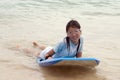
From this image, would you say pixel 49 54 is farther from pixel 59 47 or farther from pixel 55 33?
pixel 55 33

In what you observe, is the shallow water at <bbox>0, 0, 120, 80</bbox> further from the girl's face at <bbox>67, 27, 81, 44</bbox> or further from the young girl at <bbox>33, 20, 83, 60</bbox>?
the girl's face at <bbox>67, 27, 81, 44</bbox>

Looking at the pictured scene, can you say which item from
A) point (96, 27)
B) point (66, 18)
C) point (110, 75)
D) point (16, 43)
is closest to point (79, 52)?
point (110, 75)

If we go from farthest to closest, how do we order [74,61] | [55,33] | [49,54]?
[55,33], [49,54], [74,61]

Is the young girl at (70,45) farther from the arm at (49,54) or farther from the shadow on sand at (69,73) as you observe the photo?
the shadow on sand at (69,73)

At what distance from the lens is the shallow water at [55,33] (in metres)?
4.96

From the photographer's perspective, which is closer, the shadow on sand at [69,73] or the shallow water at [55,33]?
the shadow on sand at [69,73]

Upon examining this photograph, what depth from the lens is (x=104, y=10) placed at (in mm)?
10727

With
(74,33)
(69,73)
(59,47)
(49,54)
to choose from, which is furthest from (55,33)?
(74,33)

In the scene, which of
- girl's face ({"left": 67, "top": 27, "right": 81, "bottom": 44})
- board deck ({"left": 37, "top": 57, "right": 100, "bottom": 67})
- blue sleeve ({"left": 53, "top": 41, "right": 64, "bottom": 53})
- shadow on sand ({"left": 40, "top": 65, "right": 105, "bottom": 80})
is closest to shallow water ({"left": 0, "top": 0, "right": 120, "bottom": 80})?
shadow on sand ({"left": 40, "top": 65, "right": 105, "bottom": 80})

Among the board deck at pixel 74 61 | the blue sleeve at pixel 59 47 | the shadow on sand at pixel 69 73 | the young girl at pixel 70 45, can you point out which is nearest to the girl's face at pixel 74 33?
the young girl at pixel 70 45

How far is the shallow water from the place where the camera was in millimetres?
4957

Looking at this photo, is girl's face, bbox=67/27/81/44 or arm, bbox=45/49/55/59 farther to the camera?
arm, bbox=45/49/55/59

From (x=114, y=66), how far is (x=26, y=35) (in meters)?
2.68

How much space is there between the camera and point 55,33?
7.47 m
